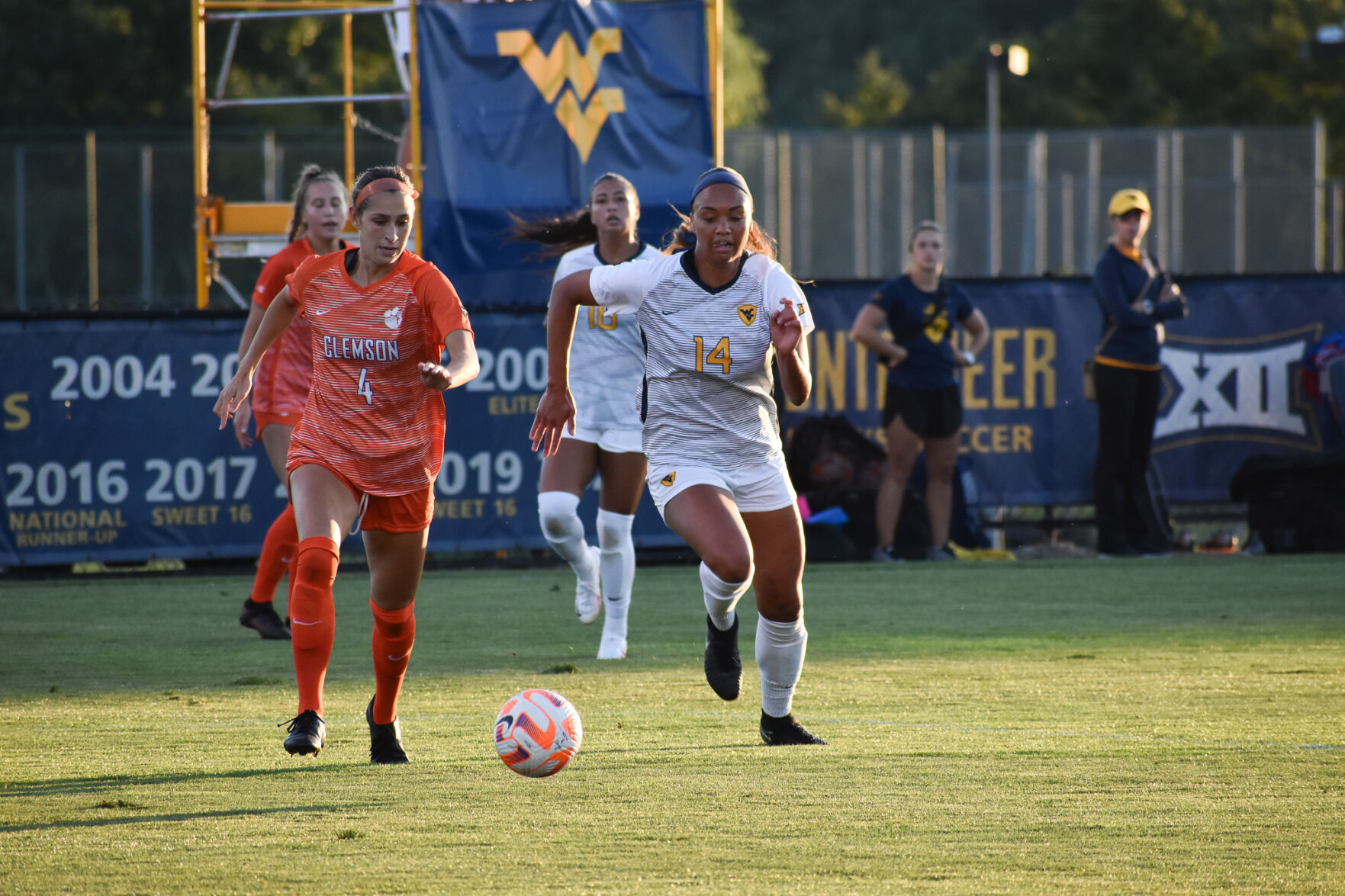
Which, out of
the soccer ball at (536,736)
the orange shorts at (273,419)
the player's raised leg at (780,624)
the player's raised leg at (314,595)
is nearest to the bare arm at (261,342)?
the player's raised leg at (314,595)

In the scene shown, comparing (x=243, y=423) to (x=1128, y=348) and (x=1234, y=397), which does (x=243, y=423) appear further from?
(x=1234, y=397)

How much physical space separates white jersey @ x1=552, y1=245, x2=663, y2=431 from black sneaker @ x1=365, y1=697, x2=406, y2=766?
3039mm

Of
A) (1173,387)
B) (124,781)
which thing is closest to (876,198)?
(1173,387)

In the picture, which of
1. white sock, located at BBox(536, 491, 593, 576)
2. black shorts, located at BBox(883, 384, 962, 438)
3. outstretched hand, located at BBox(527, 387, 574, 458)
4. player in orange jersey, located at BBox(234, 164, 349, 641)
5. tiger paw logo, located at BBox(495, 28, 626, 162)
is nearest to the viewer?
outstretched hand, located at BBox(527, 387, 574, 458)

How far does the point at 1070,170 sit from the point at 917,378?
22481 millimetres

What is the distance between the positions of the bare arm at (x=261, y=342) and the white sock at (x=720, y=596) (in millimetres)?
1752

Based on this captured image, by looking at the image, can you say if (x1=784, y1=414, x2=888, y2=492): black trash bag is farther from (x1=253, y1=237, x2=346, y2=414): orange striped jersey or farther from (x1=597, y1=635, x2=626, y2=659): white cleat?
(x1=253, y1=237, x2=346, y2=414): orange striped jersey

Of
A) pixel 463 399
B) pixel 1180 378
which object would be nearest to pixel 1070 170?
pixel 1180 378

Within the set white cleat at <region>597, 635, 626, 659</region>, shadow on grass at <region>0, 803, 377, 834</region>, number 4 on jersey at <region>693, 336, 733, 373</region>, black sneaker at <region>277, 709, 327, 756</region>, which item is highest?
number 4 on jersey at <region>693, 336, 733, 373</region>

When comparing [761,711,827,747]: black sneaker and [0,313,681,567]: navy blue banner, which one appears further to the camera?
[0,313,681,567]: navy blue banner

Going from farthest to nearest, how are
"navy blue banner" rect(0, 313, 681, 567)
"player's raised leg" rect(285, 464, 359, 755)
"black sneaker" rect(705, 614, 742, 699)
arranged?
"navy blue banner" rect(0, 313, 681, 567)
"black sneaker" rect(705, 614, 742, 699)
"player's raised leg" rect(285, 464, 359, 755)

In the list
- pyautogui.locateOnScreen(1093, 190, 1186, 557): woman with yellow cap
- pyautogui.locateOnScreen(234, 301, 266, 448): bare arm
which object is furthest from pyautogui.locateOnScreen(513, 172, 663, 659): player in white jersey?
pyautogui.locateOnScreen(1093, 190, 1186, 557): woman with yellow cap

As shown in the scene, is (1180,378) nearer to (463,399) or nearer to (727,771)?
(463,399)

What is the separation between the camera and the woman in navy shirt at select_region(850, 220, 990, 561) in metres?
13.1
